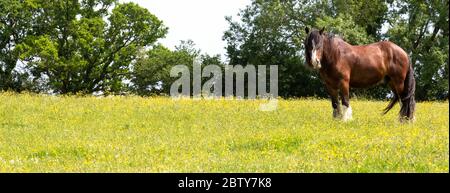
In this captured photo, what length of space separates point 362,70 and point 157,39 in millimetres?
50592

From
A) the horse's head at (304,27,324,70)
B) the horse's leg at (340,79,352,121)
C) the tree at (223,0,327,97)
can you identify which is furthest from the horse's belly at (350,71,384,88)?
the tree at (223,0,327,97)

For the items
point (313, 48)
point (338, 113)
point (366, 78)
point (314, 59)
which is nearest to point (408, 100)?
point (366, 78)

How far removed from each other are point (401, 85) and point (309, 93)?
3354 cm

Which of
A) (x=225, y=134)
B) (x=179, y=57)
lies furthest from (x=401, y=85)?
(x=179, y=57)

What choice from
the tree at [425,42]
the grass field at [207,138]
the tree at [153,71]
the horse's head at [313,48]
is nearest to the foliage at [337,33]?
the tree at [425,42]

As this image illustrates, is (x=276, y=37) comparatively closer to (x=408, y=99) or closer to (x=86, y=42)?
(x=86, y=42)

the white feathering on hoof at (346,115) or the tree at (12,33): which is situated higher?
the tree at (12,33)

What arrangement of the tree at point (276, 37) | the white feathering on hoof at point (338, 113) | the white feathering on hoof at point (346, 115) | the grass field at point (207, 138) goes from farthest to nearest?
the tree at point (276, 37)
the white feathering on hoof at point (338, 113)
the white feathering on hoof at point (346, 115)
the grass field at point (207, 138)

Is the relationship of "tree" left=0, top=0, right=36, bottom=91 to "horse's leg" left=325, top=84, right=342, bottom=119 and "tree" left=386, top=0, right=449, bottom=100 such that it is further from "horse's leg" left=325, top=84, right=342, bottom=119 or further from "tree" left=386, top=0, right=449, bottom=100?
"horse's leg" left=325, top=84, right=342, bottom=119

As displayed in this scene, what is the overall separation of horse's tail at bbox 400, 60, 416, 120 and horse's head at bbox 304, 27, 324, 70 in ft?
10.0

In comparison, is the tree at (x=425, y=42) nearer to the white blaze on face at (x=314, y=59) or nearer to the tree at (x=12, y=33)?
the white blaze on face at (x=314, y=59)

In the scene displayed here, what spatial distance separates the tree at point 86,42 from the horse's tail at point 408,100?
44360 mm

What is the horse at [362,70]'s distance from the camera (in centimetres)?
1894

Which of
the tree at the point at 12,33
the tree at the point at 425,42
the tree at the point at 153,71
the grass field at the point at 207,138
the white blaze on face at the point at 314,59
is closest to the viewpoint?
the grass field at the point at 207,138
